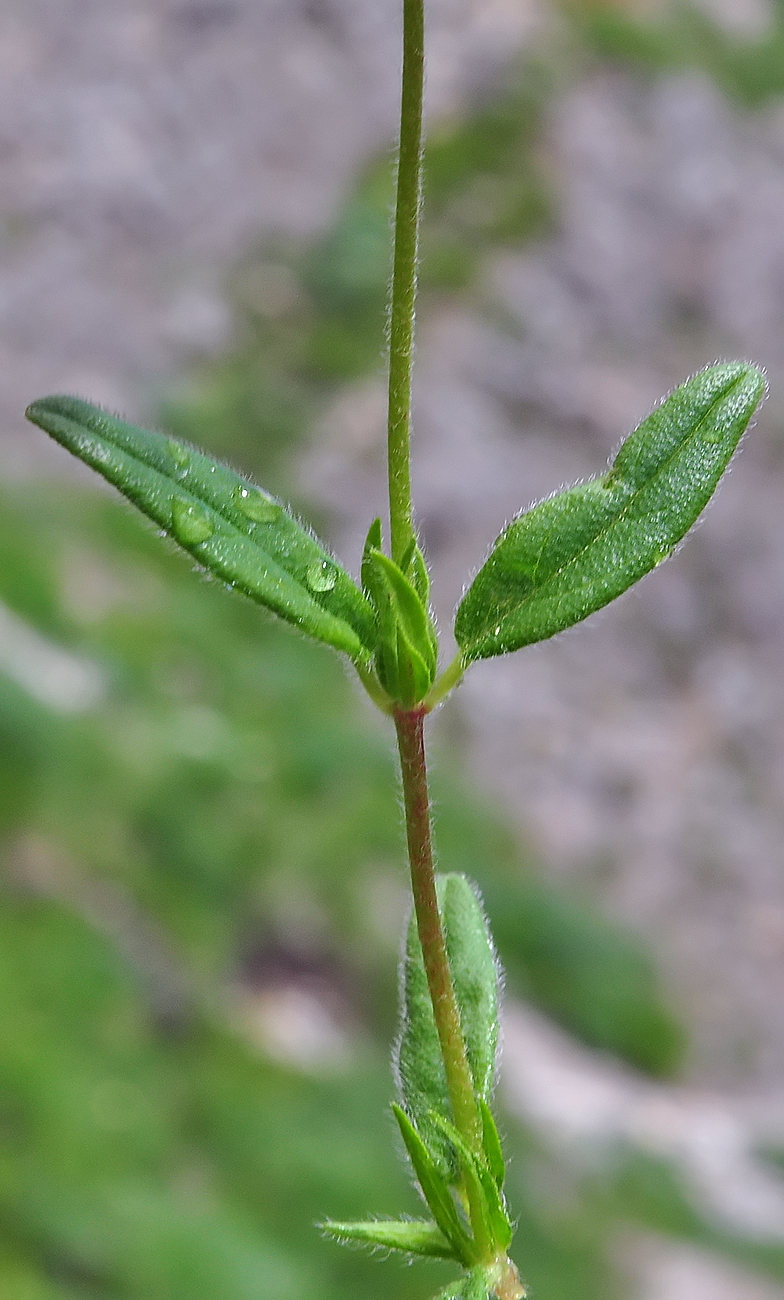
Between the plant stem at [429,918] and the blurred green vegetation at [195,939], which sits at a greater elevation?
the blurred green vegetation at [195,939]

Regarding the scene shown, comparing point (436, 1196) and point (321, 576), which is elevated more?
point (321, 576)

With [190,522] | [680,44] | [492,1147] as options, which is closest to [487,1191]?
[492,1147]

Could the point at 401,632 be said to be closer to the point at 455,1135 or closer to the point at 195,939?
the point at 455,1135

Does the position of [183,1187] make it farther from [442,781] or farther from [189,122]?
[189,122]

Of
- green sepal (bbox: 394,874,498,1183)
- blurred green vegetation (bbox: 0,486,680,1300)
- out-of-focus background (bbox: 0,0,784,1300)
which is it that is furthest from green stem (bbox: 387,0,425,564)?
out-of-focus background (bbox: 0,0,784,1300)

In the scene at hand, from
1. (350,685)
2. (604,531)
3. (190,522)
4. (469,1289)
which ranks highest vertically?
(350,685)

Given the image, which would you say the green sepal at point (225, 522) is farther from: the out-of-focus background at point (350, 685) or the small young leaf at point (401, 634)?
A: the out-of-focus background at point (350, 685)

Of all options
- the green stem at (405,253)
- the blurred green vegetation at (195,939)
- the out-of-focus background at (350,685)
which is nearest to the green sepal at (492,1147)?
the green stem at (405,253)

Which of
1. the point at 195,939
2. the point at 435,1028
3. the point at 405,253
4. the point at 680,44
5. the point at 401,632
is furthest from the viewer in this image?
the point at 680,44
